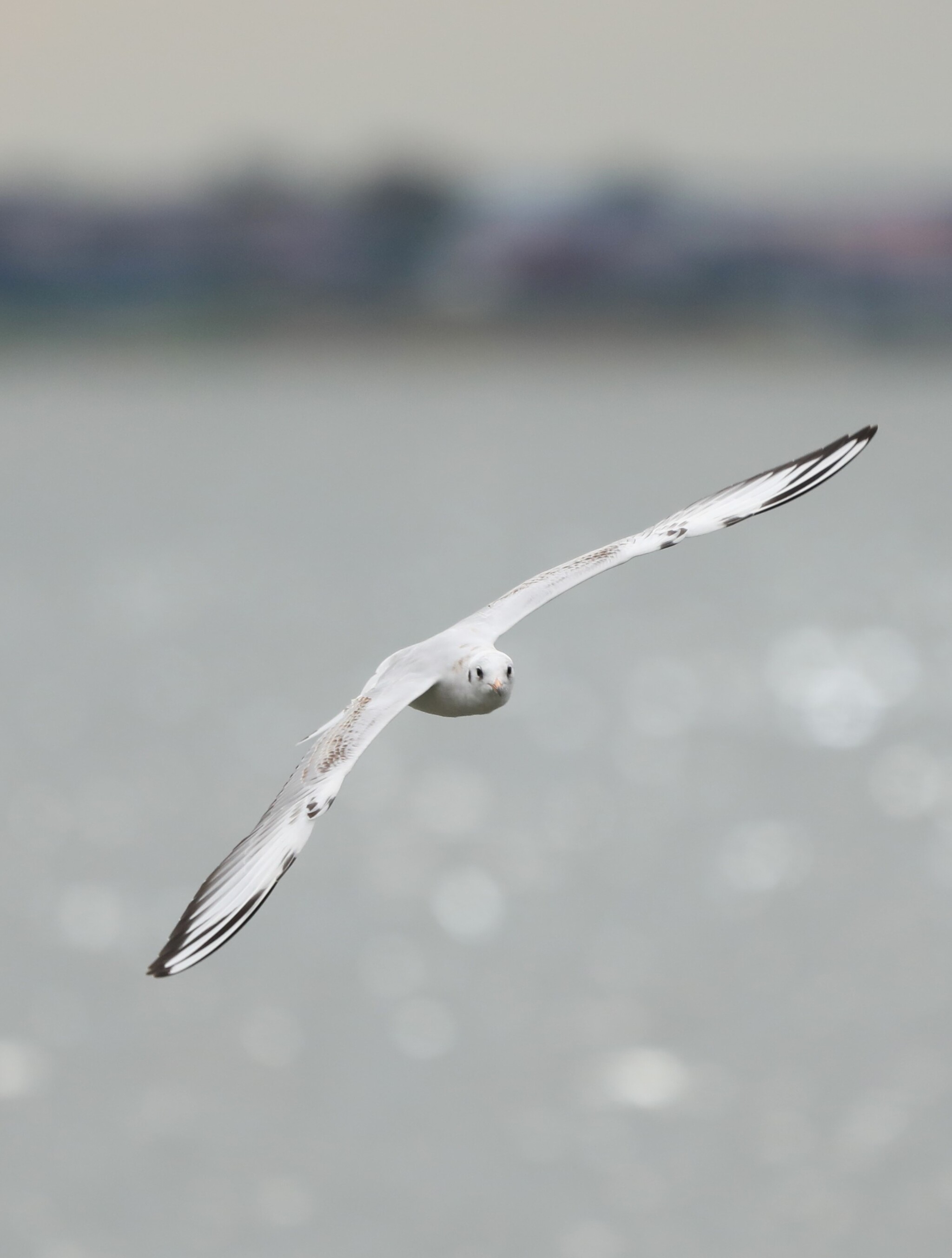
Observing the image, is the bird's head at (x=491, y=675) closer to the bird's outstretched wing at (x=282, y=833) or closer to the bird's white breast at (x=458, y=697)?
the bird's white breast at (x=458, y=697)

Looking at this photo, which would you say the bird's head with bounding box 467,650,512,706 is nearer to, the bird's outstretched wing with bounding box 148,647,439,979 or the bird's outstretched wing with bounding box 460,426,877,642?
the bird's outstretched wing with bounding box 148,647,439,979

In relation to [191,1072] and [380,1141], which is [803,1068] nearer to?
[380,1141]

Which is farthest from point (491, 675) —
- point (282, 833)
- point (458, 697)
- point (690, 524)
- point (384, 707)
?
point (690, 524)

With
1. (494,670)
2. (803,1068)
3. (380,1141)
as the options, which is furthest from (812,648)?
(494,670)

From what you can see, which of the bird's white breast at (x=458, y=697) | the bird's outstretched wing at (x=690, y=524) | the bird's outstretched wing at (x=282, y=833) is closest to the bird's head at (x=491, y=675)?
the bird's white breast at (x=458, y=697)

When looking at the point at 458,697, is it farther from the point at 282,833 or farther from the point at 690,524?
the point at 690,524

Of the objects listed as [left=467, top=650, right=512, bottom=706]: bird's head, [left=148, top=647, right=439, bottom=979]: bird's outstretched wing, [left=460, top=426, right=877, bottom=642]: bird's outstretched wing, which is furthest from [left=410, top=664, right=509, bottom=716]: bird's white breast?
[left=460, top=426, right=877, bottom=642]: bird's outstretched wing
